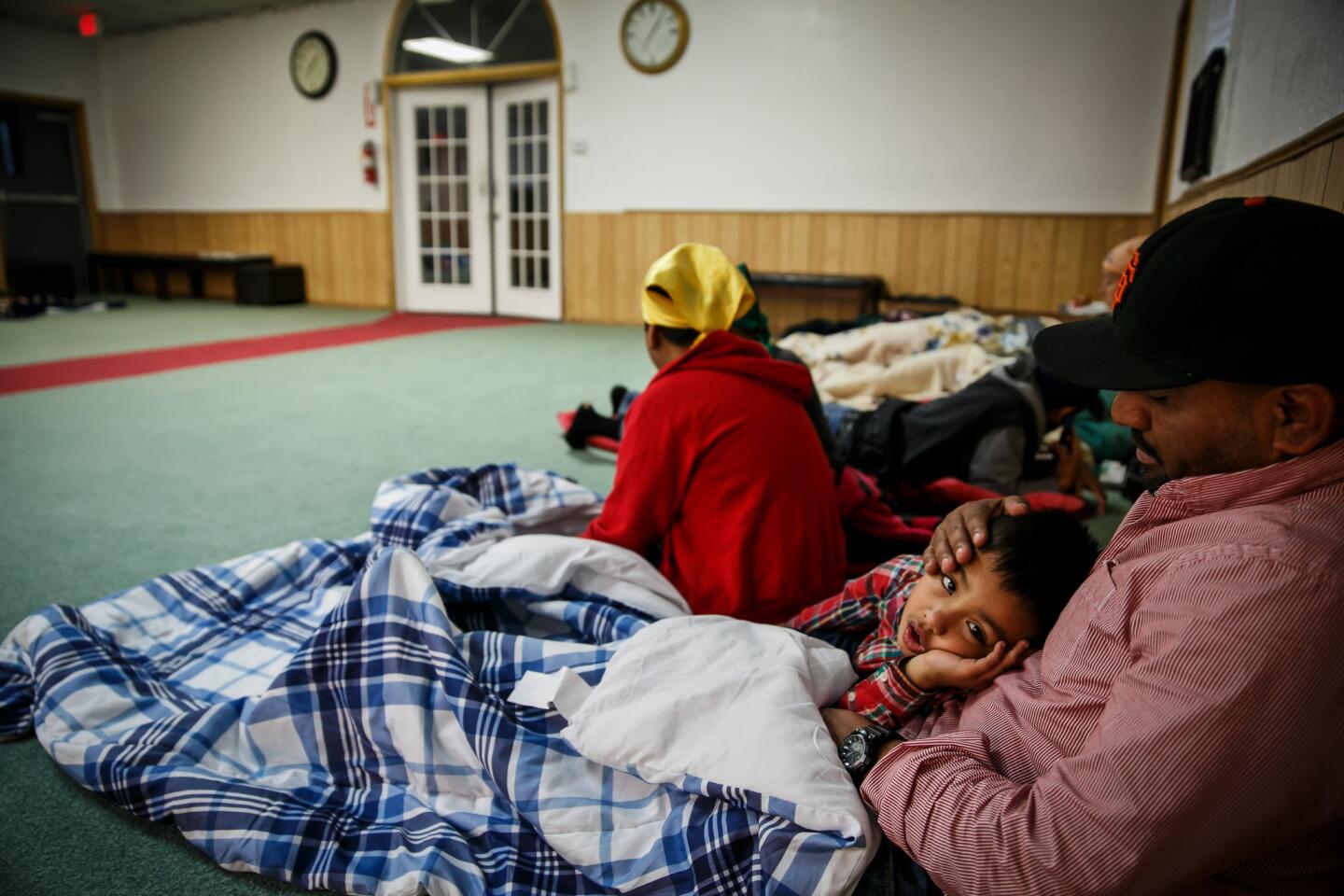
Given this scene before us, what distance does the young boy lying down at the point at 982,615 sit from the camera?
0.96m

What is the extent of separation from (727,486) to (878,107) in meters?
5.60

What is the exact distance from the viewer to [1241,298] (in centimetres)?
67

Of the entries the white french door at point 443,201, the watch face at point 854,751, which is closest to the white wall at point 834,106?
the white french door at point 443,201

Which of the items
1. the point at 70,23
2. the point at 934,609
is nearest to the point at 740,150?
the point at 934,609

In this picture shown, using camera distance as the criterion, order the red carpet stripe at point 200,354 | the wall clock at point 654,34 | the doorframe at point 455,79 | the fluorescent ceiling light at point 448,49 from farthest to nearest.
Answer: the fluorescent ceiling light at point 448,49 → the doorframe at point 455,79 → the wall clock at point 654,34 → the red carpet stripe at point 200,354

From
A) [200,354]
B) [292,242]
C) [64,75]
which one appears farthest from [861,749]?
[64,75]

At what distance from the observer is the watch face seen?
95cm

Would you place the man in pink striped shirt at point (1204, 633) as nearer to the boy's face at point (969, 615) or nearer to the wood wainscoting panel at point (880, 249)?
the boy's face at point (969, 615)

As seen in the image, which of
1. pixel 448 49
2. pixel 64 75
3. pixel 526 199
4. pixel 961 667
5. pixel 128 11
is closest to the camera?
pixel 961 667

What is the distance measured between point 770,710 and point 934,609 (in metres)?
0.24

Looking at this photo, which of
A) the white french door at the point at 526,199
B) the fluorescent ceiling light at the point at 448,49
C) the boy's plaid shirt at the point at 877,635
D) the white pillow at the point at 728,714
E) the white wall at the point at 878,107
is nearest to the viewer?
the white pillow at the point at 728,714

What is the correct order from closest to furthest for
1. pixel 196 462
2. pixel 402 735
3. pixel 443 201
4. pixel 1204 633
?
pixel 1204 633 → pixel 402 735 → pixel 196 462 → pixel 443 201

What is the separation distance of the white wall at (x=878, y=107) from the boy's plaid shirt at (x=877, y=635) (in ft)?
18.0

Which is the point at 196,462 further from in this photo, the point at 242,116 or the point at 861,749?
the point at 242,116
